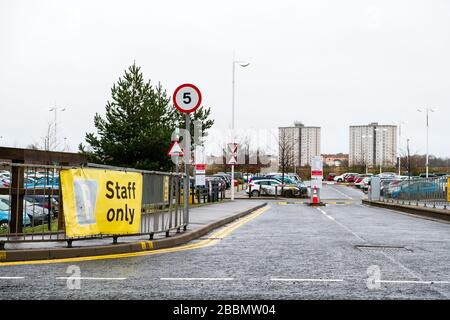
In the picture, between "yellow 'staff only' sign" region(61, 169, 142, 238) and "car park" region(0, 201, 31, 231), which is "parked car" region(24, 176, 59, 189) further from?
"yellow 'staff only' sign" region(61, 169, 142, 238)

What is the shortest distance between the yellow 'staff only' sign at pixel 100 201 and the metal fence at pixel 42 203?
0.59 feet

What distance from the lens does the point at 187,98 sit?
12477 mm

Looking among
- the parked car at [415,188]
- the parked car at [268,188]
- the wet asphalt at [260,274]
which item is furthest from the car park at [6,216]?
the parked car at [268,188]

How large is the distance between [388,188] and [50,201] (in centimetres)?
2516

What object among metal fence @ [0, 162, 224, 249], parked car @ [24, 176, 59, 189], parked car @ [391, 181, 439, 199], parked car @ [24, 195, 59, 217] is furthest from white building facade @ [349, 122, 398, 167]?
parked car @ [24, 176, 59, 189]

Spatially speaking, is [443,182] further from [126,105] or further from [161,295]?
[126,105]

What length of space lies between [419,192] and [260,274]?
1897 cm

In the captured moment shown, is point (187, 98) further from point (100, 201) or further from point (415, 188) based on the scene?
point (415, 188)

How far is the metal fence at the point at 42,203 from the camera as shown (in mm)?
8984

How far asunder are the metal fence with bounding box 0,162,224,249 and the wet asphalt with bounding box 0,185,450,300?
1.30 meters

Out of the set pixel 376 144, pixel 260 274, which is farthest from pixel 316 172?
pixel 376 144

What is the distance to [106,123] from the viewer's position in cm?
3434

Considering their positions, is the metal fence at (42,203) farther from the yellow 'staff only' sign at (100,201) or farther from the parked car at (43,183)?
the yellow 'staff only' sign at (100,201)
